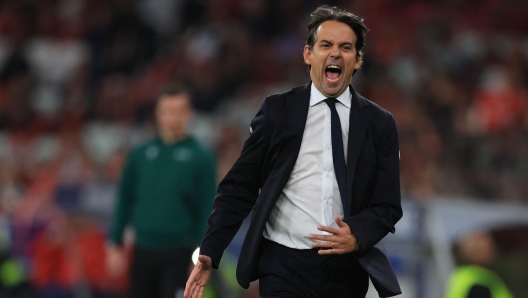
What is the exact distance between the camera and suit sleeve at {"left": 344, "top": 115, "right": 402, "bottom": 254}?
3.90 metres

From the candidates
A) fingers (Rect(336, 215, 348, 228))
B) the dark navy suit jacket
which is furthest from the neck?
fingers (Rect(336, 215, 348, 228))

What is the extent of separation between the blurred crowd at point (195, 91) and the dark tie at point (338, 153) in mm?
4541

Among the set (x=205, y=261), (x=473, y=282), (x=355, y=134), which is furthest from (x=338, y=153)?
(x=473, y=282)

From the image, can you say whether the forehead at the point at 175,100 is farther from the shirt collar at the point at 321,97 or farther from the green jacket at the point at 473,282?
the shirt collar at the point at 321,97

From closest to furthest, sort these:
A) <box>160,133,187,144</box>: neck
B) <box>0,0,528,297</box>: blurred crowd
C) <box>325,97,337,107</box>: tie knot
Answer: <box>325,97,337,107</box>: tie knot
<box>160,133,187,144</box>: neck
<box>0,0,528,297</box>: blurred crowd

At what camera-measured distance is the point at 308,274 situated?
400 centimetres

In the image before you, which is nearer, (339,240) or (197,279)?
(339,240)

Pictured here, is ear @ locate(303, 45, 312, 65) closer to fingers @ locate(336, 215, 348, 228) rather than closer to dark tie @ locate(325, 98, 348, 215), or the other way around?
dark tie @ locate(325, 98, 348, 215)

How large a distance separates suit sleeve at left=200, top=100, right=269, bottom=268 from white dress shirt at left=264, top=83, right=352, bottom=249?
162 mm

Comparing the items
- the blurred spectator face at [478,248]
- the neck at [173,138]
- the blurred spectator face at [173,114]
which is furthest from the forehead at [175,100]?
the blurred spectator face at [478,248]

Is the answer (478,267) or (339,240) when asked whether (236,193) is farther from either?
(478,267)

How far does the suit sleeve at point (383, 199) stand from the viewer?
3902 mm

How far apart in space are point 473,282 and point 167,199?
258cm

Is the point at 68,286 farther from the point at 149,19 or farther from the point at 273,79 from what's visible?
the point at 149,19
